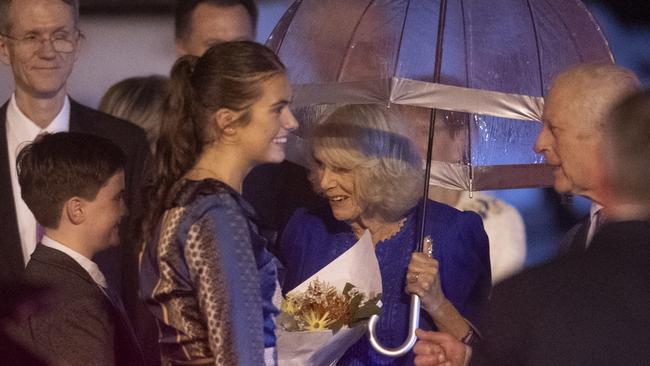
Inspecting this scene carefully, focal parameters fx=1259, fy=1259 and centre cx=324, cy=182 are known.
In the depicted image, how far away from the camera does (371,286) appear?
3621mm

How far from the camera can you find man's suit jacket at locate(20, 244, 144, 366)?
330 centimetres

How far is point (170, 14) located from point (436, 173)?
1690 mm

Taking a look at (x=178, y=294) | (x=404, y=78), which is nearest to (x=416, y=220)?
(x=404, y=78)

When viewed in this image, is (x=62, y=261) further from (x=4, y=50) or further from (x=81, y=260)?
(x=4, y=50)

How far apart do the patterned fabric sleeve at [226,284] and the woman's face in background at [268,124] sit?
0.23 metres

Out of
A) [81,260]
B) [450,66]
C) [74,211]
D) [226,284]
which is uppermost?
[450,66]

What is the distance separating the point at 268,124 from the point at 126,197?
1278 millimetres

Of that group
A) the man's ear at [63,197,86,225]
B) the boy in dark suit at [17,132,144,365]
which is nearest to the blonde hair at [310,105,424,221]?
the boy in dark suit at [17,132,144,365]

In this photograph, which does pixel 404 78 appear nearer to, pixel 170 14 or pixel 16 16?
pixel 16 16

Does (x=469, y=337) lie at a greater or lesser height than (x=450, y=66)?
lesser

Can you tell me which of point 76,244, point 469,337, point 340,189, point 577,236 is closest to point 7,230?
point 76,244

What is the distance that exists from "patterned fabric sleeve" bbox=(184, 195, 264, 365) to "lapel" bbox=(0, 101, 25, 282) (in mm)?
1525

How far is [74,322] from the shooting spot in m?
3.32

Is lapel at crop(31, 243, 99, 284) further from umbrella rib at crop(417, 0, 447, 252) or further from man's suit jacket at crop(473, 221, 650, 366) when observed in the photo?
man's suit jacket at crop(473, 221, 650, 366)
